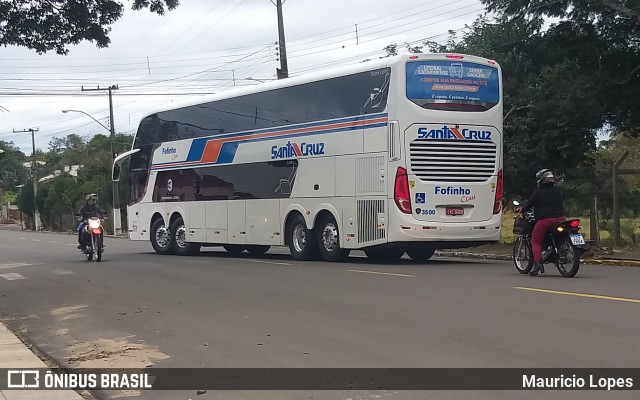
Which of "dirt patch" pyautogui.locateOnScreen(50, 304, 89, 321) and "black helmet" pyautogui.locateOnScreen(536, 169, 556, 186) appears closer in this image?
"dirt patch" pyautogui.locateOnScreen(50, 304, 89, 321)

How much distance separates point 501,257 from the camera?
20.2 metres

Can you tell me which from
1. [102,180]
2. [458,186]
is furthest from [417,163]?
[102,180]

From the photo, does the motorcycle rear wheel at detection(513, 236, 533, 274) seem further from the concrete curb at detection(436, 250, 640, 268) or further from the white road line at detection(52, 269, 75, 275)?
the white road line at detection(52, 269, 75, 275)

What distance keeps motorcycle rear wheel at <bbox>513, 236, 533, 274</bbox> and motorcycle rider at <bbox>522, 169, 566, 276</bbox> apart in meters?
0.42

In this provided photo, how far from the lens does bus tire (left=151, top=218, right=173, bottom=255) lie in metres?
24.8

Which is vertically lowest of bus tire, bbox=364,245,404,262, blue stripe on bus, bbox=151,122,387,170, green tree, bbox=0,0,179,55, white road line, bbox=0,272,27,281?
white road line, bbox=0,272,27,281

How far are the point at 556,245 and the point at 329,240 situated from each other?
6.44 meters

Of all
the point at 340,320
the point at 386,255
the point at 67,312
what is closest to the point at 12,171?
the point at 386,255

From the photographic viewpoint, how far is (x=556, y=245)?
13117 mm

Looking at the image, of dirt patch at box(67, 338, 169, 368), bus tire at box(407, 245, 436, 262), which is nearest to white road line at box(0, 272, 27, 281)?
bus tire at box(407, 245, 436, 262)

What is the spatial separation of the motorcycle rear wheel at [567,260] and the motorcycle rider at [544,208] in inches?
12.8

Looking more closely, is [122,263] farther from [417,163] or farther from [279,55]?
[279,55]

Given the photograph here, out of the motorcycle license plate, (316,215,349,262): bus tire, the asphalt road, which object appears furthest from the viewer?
(316,215,349,262): bus tire

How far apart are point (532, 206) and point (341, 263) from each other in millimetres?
5713
